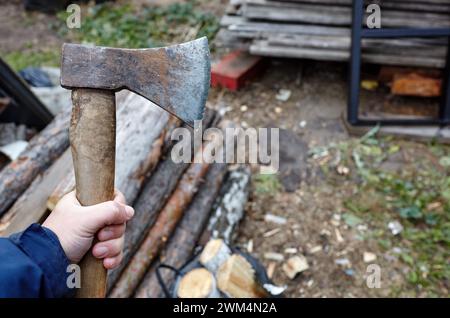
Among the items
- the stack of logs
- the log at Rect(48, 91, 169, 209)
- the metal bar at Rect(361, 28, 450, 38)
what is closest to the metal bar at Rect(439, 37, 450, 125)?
the metal bar at Rect(361, 28, 450, 38)

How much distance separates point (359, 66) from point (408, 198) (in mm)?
1210

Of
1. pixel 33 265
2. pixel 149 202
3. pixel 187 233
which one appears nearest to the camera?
pixel 33 265

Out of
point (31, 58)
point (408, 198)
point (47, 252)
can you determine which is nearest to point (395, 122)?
point (408, 198)

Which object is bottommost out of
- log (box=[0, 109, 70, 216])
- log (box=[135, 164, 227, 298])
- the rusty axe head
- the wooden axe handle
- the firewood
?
log (box=[135, 164, 227, 298])

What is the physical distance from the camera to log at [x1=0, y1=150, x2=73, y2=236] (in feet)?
7.57

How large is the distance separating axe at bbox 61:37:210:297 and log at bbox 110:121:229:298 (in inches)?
40.0

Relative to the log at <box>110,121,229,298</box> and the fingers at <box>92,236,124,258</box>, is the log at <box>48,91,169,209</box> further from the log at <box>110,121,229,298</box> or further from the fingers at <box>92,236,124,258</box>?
the fingers at <box>92,236,124,258</box>

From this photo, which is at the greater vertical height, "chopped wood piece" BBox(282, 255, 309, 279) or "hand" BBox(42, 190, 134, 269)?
"hand" BBox(42, 190, 134, 269)

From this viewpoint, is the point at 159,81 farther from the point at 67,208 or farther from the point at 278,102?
the point at 278,102

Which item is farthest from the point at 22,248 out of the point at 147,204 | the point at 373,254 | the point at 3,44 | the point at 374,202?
the point at 3,44

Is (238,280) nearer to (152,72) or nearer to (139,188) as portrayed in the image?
(139,188)

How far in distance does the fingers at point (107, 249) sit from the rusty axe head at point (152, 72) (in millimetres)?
516

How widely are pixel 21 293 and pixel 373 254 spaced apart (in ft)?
7.88

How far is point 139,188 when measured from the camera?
2.66 meters
